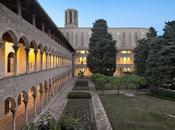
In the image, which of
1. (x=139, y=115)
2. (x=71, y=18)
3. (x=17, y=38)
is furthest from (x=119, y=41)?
(x=17, y=38)

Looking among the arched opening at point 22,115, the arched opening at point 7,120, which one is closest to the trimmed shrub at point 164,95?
the arched opening at point 22,115

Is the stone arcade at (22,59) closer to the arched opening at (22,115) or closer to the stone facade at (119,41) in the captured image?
the arched opening at (22,115)

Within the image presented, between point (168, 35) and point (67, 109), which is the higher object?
point (168, 35)

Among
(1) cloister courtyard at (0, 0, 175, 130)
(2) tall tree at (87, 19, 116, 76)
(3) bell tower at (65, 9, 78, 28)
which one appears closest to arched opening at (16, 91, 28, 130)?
(1) cloister courtyard at (0, 0, 175, 130)

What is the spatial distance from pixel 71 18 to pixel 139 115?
66.5 m

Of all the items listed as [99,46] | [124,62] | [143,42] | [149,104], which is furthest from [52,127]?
[124,62]

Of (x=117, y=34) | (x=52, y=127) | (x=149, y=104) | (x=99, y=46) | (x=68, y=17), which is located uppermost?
(x=68, y=17)

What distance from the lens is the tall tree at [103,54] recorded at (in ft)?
168

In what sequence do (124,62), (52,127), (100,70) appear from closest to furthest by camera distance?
1. (52,127)
2. (100,70)
3. (124,62)

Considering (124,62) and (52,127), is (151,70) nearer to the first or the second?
(52,127)

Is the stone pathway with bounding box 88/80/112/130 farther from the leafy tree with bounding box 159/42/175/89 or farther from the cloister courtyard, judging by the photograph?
the leafy tree with bounding box 159/42/175/89

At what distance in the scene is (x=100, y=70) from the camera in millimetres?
51094

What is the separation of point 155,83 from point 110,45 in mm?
17085

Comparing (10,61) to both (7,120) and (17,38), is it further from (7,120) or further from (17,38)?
(17,38)
